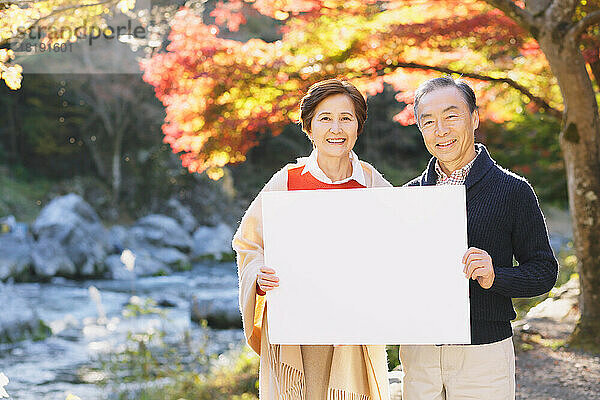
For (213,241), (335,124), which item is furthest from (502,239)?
(213,241)

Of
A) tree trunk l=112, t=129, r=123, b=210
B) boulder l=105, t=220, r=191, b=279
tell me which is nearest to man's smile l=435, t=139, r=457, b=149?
boulder l=105, t=220, r=191, b=279

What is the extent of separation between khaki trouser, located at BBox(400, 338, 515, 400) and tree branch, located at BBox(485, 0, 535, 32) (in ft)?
8.12

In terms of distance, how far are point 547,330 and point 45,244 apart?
28.8ft

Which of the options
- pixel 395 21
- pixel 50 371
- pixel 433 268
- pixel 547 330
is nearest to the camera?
pixel 433 268

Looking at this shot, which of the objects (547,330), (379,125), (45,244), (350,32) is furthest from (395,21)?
(379,125)

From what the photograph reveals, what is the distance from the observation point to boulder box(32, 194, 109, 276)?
35.8ft

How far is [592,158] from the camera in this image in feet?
13.4

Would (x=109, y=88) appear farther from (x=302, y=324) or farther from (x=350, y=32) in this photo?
(x=302, y=324)

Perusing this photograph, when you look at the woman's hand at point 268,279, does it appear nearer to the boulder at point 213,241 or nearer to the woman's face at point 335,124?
the woman's face at point 335,124

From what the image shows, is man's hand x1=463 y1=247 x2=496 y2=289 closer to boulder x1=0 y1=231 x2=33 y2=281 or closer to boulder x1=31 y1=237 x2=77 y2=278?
boulder x1=31 y1=237 x2=77 y2=278

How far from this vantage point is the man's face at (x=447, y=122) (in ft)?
5.67

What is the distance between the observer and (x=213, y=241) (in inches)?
478

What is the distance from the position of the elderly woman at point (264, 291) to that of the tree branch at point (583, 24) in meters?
2.22

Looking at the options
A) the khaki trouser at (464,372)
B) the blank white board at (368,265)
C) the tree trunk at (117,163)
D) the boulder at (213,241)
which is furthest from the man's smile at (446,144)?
the tree trunk at (117,163)
